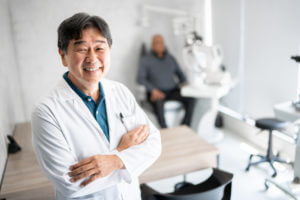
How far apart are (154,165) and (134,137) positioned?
50 cm

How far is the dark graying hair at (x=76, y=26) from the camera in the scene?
1.16 meters

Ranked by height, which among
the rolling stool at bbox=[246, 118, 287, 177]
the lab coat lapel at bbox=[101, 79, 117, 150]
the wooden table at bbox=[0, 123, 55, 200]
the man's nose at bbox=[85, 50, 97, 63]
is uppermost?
the man's nose at bbox=[85, 50, 97, 63]

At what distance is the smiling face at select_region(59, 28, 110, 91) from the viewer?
3.89 feet

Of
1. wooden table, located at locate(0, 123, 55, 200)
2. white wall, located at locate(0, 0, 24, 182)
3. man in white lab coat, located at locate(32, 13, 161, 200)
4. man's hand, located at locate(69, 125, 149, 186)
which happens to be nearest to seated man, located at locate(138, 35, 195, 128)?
white wall, located at locate(0, 0, 24, 182)

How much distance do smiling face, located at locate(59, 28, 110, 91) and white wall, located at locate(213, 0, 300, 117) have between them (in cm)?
236

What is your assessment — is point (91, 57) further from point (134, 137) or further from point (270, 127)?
point (270, 127)

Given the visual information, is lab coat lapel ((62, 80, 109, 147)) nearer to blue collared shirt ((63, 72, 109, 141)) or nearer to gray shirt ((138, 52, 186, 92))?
blue collared shirt ((63, 72, 109, 141))

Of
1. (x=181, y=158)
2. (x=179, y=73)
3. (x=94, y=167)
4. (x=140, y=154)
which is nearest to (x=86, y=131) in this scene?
(x=94, y=167)

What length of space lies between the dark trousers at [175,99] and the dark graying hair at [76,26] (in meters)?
2.55

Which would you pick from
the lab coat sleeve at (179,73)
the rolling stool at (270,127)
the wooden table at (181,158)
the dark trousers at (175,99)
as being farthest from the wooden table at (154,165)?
the lab coat sleeve at (179,73)

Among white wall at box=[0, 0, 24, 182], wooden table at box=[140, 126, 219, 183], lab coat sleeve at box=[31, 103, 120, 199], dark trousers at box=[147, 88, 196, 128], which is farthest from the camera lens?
dark trousers at box=[147, 88, 196, 128]

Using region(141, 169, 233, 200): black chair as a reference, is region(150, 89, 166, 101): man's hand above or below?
below

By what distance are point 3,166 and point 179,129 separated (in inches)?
49.9

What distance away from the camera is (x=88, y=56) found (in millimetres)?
1199
